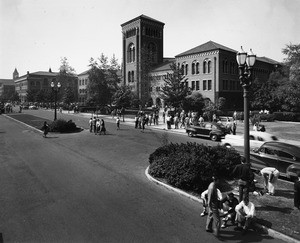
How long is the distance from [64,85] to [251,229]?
Answer: 298 feet

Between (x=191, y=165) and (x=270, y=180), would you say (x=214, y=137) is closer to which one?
(x=191, y=165)

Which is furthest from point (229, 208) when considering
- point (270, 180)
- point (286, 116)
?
A: point (286, 116)

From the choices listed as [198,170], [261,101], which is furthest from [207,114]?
[198,170]

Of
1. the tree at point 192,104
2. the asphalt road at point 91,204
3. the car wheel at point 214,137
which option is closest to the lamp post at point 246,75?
the asphalt road at point 91,204

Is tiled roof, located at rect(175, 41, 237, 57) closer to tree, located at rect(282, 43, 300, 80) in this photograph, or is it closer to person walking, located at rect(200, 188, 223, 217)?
tree, located at rect(282, 43, 300, 80)

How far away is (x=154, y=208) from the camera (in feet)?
28.9

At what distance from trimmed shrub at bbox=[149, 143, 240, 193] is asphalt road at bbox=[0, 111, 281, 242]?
682 mm

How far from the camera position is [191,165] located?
10914 mm

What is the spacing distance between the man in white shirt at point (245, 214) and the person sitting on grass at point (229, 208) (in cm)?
24

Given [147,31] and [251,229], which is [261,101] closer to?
[147,31]

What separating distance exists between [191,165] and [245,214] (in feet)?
11.5

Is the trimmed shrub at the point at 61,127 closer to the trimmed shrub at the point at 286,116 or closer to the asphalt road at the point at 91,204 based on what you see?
the asphalt road at the point at 91,204

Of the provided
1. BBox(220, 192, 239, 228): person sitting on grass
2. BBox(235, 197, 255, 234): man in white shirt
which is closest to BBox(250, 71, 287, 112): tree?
BBox(220, 192, 239, 228): person sitting on grass

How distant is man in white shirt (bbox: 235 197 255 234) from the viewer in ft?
24.3
